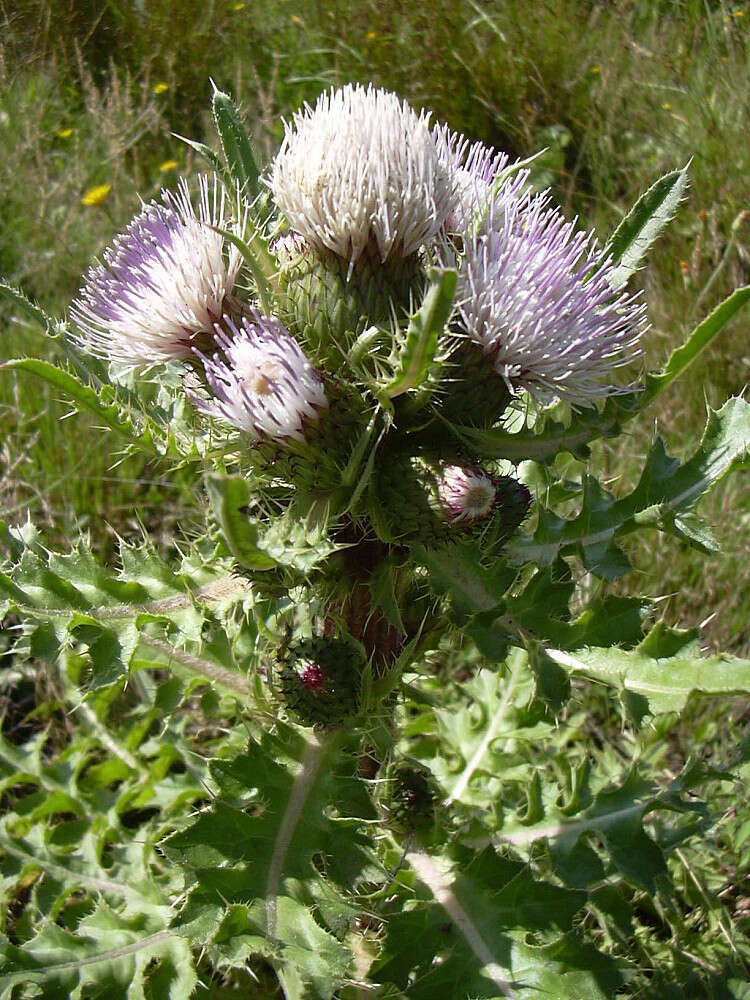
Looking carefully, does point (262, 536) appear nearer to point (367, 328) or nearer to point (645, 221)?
point (367, 328)

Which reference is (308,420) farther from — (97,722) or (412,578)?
(97,722)

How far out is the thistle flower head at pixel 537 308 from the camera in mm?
1748

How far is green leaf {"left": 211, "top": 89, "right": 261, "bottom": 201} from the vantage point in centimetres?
218

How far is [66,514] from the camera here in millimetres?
3807

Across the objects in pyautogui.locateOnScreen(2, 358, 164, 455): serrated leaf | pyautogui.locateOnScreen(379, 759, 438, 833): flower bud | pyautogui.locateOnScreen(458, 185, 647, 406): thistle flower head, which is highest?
pyautogui.locateOnScreen(458, 185, 647, 406): thistle flower head

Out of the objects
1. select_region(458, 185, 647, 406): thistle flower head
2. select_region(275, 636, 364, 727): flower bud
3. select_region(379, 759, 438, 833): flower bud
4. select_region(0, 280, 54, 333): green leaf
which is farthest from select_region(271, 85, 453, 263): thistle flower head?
select_region(379, 759, 438, 833): flower bud

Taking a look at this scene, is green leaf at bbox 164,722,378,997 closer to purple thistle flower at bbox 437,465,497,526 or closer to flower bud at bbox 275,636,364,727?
flower bud at bbox 275,636,364,727

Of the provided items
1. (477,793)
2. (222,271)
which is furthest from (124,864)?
(222,271)

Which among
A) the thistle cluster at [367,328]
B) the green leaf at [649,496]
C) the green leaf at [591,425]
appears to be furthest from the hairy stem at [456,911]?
the green leaf at [591,425]

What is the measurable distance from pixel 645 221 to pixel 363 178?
0.85 metres

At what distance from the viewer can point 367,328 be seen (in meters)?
1.79

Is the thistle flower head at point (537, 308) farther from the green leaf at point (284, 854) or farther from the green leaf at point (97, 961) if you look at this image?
the green leaf at point (97, 961)

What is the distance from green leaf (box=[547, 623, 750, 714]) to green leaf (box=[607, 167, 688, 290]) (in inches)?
36.0

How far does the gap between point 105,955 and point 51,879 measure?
639 millimetres
